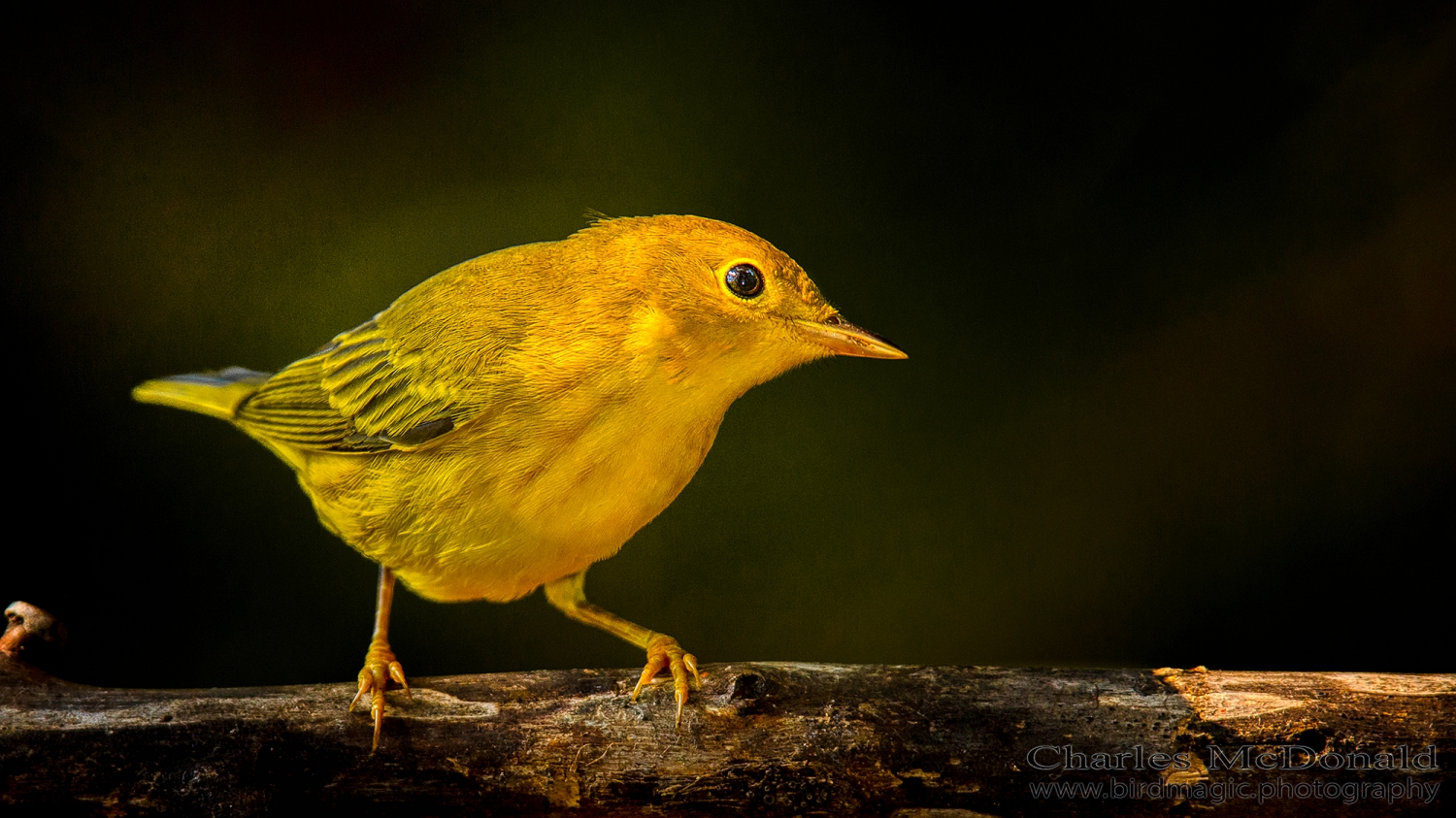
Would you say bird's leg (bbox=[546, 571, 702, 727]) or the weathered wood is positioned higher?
bird's leg (bbox=[546, 571, 702, 727])

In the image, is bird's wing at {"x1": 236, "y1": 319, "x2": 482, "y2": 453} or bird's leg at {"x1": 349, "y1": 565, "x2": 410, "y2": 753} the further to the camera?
bird's wing at {"x1": 236, "y1": 319, "x2": 482, "y2": 453}

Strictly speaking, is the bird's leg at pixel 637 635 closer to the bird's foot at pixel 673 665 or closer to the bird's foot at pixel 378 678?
the bird's foot at pixel 673 665

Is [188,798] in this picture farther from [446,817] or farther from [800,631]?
[800,631]

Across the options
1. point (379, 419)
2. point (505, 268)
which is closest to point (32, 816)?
point (379, 419)

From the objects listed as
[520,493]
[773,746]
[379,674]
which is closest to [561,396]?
[520,493]

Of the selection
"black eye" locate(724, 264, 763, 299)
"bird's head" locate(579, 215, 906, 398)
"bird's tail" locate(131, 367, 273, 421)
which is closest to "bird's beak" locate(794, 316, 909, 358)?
"bird's head" locate(579, 215, 906, 398)

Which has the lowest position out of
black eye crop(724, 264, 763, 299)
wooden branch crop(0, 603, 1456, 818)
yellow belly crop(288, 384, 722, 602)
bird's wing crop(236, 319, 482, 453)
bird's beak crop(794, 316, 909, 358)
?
wooden branch crop(0, 603, 1456, 818)

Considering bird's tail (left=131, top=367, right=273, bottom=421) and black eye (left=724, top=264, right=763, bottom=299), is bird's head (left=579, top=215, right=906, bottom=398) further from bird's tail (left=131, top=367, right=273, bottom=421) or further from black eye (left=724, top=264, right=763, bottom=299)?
bird's tail (left=131, top=367, right=273, bottom=421)
